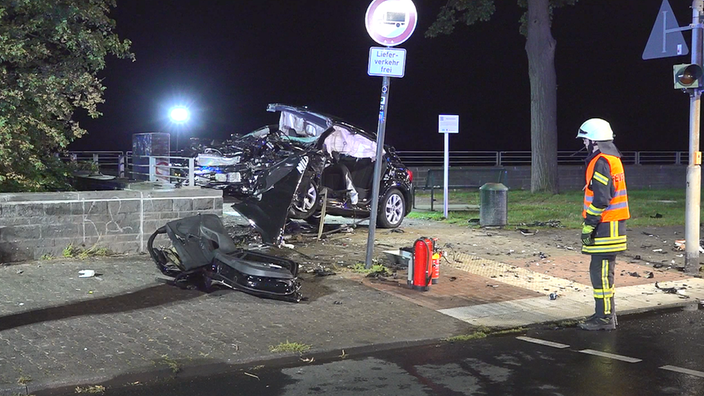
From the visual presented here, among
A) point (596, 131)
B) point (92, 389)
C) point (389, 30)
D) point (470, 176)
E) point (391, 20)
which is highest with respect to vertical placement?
point (391, 20)

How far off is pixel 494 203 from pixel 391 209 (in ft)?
6.90

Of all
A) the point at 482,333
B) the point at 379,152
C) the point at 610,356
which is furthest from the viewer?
the point at 379,152

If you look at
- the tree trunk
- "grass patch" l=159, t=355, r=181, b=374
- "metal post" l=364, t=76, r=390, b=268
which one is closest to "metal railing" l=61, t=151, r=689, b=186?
"metal post" l=364, t=76, r=390, b=268

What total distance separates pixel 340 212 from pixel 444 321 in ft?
18.4

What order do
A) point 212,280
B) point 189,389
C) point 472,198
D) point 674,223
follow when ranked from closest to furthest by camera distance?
point 189,389 → point 212,280 → point 674,223 → point 472,198

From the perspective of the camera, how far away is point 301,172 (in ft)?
38.5

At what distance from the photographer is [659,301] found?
8.94 meters

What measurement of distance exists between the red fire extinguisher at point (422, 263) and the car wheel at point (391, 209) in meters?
4.81

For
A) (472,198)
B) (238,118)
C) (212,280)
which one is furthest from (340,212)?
(238,118)

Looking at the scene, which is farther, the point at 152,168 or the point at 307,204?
the point at 152,168

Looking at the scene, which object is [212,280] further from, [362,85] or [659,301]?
[362,85]

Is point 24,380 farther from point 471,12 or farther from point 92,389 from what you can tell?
point 471,12

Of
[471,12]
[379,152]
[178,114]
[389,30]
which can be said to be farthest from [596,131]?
[471,12]

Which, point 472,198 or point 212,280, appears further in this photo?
point 472,198
